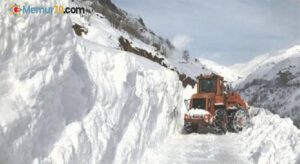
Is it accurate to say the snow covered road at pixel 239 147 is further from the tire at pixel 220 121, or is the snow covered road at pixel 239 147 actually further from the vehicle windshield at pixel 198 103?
the vehicle windshield at pixel 198 103

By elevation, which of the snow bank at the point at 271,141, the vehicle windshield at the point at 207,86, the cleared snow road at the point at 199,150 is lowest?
the cleared snow road at the point at 199,150

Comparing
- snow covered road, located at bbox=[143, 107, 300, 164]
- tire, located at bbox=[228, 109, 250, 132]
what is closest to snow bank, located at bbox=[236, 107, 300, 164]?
snow covered road, located at bbox=[143, 107, 300, 164]

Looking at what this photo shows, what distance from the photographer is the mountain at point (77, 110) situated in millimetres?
5602

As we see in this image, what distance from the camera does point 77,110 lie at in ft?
24.5

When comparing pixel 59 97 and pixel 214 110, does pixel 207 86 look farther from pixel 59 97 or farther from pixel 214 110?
pixel 59 97

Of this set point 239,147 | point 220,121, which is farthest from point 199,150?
point 220,121

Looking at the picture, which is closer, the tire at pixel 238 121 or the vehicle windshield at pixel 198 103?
the tire at pixel 238 121

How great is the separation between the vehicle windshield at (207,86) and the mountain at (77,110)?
484cm

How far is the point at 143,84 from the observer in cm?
1352

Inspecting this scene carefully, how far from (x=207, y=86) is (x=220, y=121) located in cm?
209

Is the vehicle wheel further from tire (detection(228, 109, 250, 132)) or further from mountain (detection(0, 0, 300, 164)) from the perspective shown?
mountain (detection(0, 0, 300, 164))

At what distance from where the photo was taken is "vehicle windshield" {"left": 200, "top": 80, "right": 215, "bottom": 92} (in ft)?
64.3

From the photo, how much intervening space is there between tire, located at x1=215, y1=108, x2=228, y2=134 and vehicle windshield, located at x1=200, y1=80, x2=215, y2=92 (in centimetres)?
132

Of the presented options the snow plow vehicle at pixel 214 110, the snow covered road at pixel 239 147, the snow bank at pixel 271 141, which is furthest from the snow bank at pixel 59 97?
the snow plow vehicle at pixel 214 110
